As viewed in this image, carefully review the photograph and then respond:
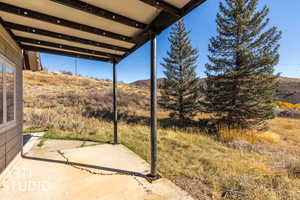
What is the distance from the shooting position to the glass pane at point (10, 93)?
2.46 m

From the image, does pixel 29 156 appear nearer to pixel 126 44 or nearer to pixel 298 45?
pixel 126 44

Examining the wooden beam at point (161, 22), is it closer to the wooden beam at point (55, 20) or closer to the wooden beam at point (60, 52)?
the wooden beam at point (55, 20)

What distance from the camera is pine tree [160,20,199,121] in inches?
359

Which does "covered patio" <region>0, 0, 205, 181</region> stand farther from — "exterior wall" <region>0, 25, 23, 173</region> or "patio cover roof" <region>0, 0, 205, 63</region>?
"exterior wall" <region>0, 25, 23, 173</region>

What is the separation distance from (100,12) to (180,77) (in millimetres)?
8170

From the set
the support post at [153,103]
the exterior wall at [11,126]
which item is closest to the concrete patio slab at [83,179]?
the support post at [153,103]

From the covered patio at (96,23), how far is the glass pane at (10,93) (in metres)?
0.70

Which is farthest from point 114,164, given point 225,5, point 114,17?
point 225,5

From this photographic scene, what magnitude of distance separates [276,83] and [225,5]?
14.5 feet

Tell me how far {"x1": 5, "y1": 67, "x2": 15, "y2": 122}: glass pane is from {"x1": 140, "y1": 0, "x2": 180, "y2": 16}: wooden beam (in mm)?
2750

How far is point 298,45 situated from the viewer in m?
7.17

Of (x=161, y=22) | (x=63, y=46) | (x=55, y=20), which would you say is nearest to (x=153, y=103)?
(x=161, y=22)

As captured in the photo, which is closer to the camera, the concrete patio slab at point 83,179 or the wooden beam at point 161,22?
the wooden beam at point 161,22

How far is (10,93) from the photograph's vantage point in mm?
2588
